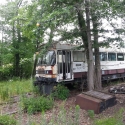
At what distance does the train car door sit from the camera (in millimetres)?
9211

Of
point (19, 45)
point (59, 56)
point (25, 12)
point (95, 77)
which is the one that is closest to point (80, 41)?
point (59, 56)

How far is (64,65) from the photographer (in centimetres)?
948

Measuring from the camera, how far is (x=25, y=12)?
26.9 feet

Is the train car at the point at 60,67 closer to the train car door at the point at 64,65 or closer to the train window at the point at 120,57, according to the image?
the train car door at the point at 64,65

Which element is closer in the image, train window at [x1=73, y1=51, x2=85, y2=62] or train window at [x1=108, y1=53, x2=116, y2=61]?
train window at [x1=73, y1=51, x2=85, y2=62]

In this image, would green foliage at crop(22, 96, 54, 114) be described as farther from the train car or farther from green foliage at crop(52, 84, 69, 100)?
the train car

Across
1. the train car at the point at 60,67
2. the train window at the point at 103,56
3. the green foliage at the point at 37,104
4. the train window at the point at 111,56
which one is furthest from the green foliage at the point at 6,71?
the green foliage at the point at 37,104

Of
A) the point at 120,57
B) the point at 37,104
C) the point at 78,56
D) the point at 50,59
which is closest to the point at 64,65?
the point at 50,59

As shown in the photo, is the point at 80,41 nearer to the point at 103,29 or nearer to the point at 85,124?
the point at 103,29

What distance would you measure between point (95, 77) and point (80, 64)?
1.42 metres

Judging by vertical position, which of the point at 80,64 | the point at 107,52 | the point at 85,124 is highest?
the point at 107,52

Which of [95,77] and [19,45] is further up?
[19,45]

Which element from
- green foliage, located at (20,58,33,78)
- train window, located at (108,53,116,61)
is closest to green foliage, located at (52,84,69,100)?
train window, located at (108,53,116,61)

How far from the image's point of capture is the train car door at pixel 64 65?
30.2 ft
